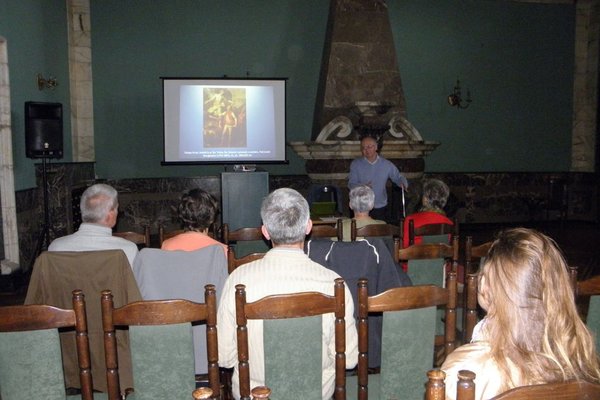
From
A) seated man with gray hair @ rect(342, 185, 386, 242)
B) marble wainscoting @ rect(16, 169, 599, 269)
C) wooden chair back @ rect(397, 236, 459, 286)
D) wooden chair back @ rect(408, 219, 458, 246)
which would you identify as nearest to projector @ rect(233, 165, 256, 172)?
marble wainscoting @ rect(16, 169, 599, 269)

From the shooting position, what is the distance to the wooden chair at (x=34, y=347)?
1.81m

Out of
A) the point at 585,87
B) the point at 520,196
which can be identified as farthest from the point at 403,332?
the point at 585,87

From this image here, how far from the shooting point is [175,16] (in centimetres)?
825

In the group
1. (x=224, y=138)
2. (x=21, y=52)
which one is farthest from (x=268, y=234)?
(x=224, y=138)

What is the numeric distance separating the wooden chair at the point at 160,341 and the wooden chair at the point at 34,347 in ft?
0.40

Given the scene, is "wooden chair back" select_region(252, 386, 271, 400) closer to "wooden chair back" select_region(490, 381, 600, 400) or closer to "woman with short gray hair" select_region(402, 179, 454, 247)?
"wooden chair back" select_region(490, 381, 600, 400)

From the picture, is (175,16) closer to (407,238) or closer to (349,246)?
(407,238)

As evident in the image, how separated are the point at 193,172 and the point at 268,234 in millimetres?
6489

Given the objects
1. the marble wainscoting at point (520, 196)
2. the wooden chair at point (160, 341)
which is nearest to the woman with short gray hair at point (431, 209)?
the wooden chair at point (160, 341)

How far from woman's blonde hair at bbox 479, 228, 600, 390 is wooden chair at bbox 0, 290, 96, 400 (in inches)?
53.0

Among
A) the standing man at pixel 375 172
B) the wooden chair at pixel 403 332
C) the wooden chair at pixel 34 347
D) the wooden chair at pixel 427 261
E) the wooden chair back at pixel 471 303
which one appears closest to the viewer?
the wooden chair at pixel 34 347

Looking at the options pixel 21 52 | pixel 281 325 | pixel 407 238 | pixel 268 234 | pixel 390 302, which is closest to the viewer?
pixel 281 325

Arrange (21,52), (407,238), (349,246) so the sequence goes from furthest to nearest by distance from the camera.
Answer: (21,52)
(407,238)
(349,246)

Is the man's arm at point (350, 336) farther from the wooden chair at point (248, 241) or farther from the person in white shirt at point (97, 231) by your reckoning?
the wooden chair at point (248, 241)
